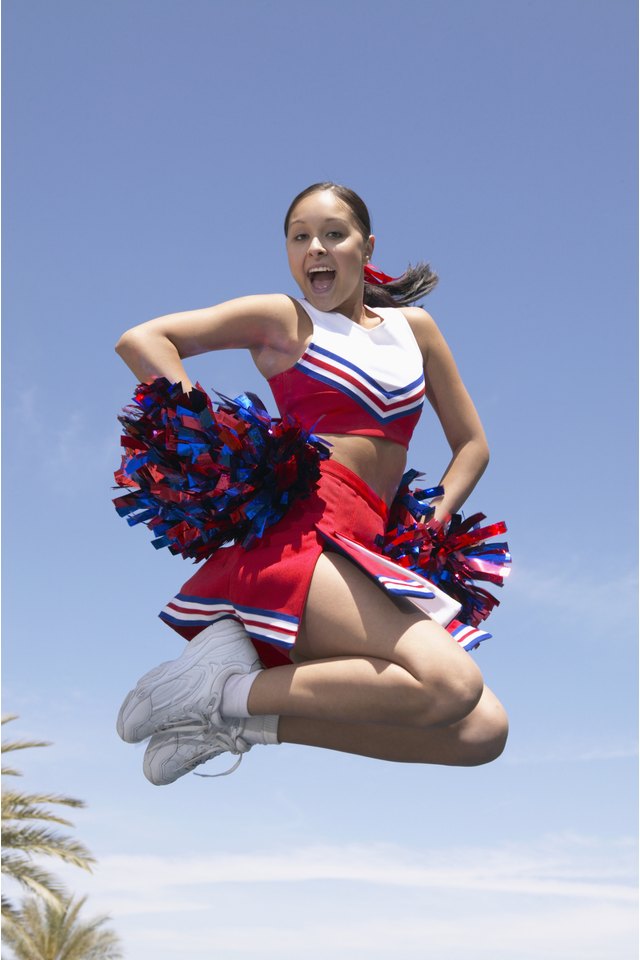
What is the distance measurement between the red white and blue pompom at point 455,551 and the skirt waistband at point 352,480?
17cm

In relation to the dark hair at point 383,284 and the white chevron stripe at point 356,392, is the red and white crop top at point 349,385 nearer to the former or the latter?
the white chevron stripe at point 356,392

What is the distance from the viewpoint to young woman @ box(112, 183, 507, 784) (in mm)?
3863

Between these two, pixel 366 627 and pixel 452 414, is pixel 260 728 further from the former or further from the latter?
pixel 452 414

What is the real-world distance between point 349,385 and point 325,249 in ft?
1.88

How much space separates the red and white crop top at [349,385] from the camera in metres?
4.32

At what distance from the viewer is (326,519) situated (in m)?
4.11

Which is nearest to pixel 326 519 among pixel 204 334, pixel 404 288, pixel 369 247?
pixel 204 334

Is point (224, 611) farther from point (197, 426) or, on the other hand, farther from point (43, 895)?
point (43, 895)

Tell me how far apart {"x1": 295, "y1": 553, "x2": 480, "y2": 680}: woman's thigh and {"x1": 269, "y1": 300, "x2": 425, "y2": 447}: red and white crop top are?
597 millimetres

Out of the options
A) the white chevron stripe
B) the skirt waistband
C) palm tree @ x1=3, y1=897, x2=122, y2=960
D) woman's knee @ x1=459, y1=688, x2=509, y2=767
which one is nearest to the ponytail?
the white chevron stripe

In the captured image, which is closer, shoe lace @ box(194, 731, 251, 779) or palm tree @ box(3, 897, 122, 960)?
shoe lace @ box(194, 731, 251, 779)

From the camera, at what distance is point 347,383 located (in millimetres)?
4316

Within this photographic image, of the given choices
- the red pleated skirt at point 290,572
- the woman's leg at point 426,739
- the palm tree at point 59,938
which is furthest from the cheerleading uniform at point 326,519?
the palm tree at point 59,938

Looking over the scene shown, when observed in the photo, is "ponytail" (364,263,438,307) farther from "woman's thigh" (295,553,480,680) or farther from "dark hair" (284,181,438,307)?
"woman's thigh" (295,553,480,680)
